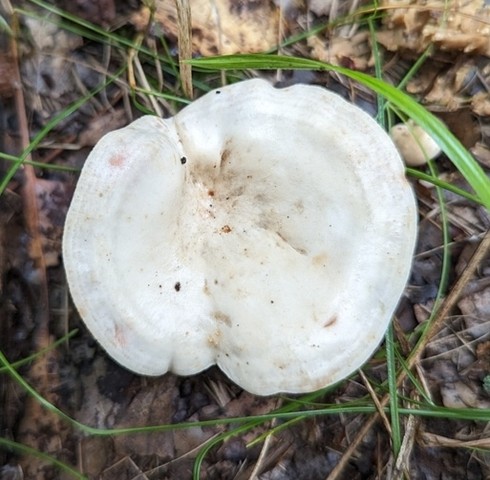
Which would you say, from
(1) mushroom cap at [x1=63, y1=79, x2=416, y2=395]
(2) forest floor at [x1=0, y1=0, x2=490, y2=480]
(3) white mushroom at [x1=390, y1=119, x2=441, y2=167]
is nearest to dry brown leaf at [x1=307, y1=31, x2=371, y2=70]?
(2) forest floor at [x1=0, y1=0, x2=490, y2=480]

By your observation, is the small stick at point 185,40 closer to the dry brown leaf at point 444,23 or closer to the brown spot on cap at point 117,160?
the brown spot on cap at point 117,160

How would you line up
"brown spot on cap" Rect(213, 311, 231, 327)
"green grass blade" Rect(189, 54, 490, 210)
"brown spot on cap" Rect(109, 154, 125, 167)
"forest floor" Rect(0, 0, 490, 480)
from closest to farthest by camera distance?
"green grass blade" Rect(189, 54, 490, 210) < "brown spot on cap" Rect(109, 154, 125, 167) < "brown spot on cap" Rect(213, 311, 231, 327) < "forest floor" Rect(0, 0, 490, 480)

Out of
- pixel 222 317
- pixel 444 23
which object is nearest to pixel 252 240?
pixel 222 317

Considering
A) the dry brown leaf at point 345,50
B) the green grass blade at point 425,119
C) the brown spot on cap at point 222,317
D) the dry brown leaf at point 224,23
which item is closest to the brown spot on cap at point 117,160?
the green grass blade at point 425,119

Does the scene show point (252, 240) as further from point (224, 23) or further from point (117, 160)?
point (224, 23)

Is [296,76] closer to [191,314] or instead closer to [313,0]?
[313,0]

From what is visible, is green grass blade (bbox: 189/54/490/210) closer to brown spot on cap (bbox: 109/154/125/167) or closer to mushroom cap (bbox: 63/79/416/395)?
mushroom cap (bbox: 63/79/416/395)
